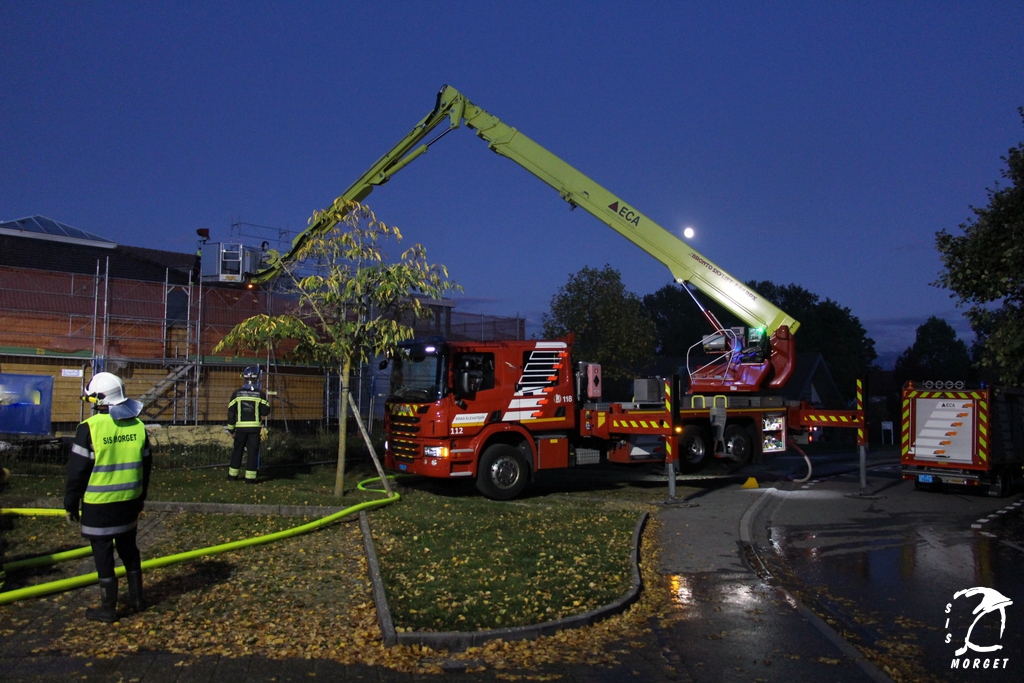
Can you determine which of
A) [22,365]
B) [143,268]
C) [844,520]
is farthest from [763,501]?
[143,268]

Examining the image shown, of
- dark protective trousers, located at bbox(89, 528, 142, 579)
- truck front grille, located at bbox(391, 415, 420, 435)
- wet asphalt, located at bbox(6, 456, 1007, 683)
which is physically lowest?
wet asphalt, located at bbox(6, 456, 1007, 683)

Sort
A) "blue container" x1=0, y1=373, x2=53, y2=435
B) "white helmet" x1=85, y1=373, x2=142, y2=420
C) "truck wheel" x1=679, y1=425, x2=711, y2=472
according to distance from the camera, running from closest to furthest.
→ "white helmet" x1=85, y1=373, x2=142, y2=420 < "blue container" x1=0, y1=373, x2=53, y2=435 < "truck wheel" x1=679, y1=425, x2=711, y2=472

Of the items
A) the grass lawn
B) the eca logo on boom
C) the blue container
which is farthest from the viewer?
the eca logo on boom

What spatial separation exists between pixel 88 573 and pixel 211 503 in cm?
303

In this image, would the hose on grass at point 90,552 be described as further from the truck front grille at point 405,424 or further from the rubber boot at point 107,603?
the truck front grille at point 405,424

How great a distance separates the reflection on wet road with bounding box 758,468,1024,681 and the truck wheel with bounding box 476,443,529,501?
13.2ft

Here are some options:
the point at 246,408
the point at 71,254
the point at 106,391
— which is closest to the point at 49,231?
the point at 71,254

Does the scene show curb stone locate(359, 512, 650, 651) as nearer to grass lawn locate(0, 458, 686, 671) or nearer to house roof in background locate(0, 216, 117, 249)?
grass lawn locate(0, 458, 686, 671)

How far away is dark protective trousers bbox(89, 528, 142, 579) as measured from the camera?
6.19 metres

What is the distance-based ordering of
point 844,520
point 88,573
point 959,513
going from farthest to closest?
point 959,513
point 844,520
point 88,573

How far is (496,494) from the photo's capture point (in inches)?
525

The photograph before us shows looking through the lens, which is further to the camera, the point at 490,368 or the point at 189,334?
the point at 189,334

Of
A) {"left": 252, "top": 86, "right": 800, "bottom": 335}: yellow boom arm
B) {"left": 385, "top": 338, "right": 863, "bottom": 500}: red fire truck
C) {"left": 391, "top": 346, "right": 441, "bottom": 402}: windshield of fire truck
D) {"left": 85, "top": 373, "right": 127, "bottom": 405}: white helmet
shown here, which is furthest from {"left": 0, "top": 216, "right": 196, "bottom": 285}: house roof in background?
{"left": 85, "top": 373, "right": 127, "bottom": 405}: white helmet

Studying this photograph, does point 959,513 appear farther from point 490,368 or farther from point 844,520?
point 490,368
